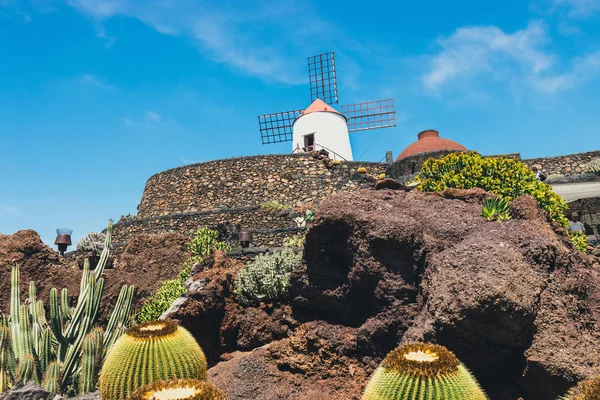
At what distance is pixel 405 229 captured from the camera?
579cm

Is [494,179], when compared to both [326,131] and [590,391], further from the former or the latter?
[326,131]

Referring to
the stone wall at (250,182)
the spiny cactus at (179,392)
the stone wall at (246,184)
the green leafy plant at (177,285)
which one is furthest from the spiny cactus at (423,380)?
the stone wall at (250,182)

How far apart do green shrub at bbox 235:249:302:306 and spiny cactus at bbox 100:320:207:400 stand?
101 inches

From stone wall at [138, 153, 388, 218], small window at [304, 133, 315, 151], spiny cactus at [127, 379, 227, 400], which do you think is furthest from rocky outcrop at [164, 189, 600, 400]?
small window at [304, 133, 315, 151]

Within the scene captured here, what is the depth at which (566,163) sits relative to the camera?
1859 centimetres

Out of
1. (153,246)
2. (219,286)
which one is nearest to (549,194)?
(219,286)

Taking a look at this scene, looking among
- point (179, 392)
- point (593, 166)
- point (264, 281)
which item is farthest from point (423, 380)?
point (593, 166)

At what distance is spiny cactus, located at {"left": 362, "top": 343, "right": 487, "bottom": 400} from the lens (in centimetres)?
347

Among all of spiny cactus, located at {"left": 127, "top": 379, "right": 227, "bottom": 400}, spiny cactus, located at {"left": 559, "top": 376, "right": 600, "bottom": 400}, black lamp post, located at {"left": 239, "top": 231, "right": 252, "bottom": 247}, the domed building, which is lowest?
spiny cactus, located at {"left": 559, "top": 376, "right": 600, "bottom": 400}

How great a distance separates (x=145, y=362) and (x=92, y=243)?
12471 millimetres

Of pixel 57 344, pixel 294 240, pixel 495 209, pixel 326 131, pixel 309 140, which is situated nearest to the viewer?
pixel 495 209

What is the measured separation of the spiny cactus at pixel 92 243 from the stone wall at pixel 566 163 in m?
14.4

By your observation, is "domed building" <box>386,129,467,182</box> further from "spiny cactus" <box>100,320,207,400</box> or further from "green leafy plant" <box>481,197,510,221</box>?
"spiny cactus" <box>100,320,207,400</box>

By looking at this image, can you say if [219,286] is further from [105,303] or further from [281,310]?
[105,303]
